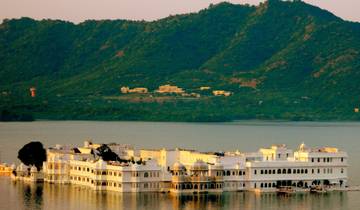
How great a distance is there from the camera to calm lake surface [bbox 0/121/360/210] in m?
68.2

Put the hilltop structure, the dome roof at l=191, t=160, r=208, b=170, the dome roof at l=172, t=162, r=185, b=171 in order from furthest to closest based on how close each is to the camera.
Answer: the hilltop structure, the dome roof at l=191, t=160, r=208, b=170, the dome roof at l=172, t=162, r=185, b=171

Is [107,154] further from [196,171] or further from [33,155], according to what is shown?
[196,171]

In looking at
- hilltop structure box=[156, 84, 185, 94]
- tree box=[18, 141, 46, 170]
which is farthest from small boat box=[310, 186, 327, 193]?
hilltop structure box=[156, 84, 185, 94]

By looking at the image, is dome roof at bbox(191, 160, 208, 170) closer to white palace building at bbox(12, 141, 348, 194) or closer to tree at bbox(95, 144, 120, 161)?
white palace building at bbox(12, 141, 348, 194)

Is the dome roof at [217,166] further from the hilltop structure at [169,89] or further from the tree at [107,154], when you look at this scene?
the hilltop structure at [169,89]

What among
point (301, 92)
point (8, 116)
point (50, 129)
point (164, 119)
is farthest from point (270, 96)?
point (50, 129)

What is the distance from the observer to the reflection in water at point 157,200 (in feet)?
220

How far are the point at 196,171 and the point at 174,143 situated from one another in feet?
153

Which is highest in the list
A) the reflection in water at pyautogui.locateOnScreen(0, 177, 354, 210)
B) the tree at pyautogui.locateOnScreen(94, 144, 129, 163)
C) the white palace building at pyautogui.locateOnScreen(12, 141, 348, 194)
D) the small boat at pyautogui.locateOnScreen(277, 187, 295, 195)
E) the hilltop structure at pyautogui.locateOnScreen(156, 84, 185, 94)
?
the hilltop structure at pyautogui.locateOnScreen(156, 84, 185, 94)

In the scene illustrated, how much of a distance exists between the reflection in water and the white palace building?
84 centimetres

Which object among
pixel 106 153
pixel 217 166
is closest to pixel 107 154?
pixel 106 153

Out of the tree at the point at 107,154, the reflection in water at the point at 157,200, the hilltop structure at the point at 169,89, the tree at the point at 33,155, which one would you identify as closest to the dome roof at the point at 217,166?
the reflection in water at the point at 157,200

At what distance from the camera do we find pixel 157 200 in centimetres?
6838

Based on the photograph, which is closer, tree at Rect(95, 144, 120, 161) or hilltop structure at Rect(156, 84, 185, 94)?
tree at Rect(95, 144, 120, 161)
